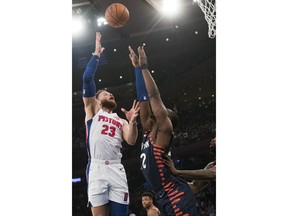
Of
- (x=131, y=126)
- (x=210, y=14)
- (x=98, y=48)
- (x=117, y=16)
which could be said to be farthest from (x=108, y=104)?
(x=210, y=14)

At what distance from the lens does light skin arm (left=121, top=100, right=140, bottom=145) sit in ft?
13.6

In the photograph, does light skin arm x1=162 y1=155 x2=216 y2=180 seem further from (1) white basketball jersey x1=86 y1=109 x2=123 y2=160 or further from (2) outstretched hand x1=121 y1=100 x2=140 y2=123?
(1) white basketball jersey x1=86 y1=109 x2=123 y2=160

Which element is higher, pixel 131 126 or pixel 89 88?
pixel 89 88

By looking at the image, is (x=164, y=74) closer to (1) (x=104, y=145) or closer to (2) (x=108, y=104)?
(2) (x=108, y=104)

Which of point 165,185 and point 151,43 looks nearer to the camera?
point 165,185

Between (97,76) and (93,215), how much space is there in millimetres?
1370

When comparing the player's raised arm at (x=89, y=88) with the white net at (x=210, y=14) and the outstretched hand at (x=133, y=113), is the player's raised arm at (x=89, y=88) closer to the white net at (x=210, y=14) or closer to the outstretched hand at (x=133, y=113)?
the outstretched hand at (x=133, y=113)

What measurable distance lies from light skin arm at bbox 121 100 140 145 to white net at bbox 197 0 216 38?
978 millimetres

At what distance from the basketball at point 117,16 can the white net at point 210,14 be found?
2.41 ft

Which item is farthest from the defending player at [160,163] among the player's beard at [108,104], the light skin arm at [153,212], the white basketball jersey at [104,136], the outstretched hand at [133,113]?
the light skin arm at [153,212]

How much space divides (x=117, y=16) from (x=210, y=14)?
35.5 inches

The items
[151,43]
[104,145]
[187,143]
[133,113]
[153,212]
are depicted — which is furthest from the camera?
[153,212]

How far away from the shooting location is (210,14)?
4.46 m
